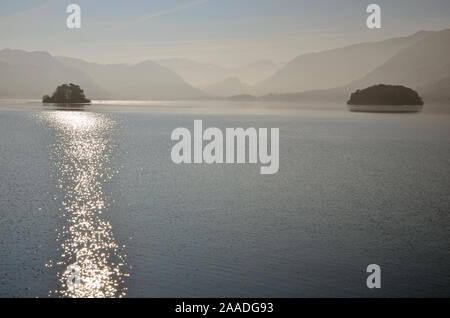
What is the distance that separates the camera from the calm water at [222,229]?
25.8 metres

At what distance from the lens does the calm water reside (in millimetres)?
25844

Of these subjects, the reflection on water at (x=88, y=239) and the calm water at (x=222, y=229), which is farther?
the calm water at (x=222, y=229)

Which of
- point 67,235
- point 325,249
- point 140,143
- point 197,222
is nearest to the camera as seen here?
point 325,249

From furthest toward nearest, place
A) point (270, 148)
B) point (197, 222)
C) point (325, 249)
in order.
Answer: point (270, 148) → point (197, 222) → point (325, 249)

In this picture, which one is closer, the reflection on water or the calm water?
the reflection on water

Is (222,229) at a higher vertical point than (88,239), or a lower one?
higher

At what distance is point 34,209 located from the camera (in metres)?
40.6

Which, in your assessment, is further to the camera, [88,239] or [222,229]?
[222,229]

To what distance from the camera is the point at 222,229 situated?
35531 mm

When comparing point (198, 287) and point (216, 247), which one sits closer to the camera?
point (198, 287)

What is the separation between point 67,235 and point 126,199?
1300 centimetres

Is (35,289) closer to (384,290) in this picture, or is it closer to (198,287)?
(198,287)
